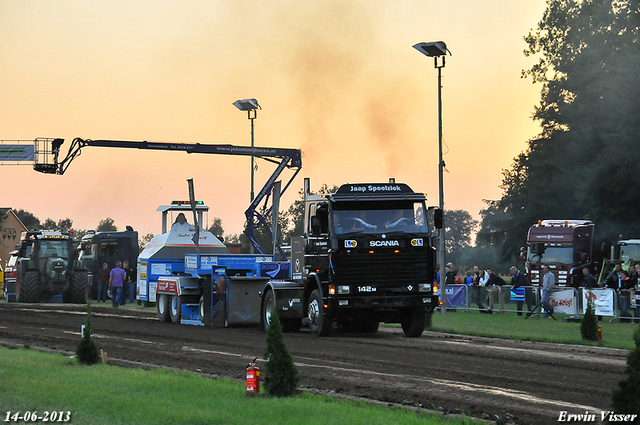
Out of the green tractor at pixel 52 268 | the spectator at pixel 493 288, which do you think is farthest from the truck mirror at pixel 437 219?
the green tractor at pixel 52 268

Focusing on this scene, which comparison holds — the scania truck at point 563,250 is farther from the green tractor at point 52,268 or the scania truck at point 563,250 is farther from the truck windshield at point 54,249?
the truck windshield at point 54,249

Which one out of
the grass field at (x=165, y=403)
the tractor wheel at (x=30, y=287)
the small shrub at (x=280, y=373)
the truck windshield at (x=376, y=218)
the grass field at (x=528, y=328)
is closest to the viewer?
the grass field at (x=165, y=403)

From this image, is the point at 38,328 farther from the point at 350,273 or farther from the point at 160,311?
the point at 350,273

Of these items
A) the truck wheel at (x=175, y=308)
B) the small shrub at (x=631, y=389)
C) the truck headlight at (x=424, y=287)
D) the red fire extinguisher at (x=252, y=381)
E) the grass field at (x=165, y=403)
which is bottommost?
the grass field at (x=165, y=403)

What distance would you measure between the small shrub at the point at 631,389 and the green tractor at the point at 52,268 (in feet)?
107

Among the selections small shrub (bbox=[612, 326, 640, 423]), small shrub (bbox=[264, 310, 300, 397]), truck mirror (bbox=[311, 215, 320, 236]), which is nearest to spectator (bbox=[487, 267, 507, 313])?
truck mirror (bbox=[311, 215, 320, 236])

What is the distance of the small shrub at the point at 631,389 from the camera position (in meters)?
6.64

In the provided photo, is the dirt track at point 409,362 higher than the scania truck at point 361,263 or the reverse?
the reverse

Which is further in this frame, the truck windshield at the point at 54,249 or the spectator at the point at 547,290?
the truck windshield at the point at 54,249

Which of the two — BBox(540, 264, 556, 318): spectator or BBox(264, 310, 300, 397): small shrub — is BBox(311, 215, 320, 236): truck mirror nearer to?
BBox(264, 310, 300, 397): small shrub

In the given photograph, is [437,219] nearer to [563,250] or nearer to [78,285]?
[78,285]

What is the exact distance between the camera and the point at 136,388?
10984 mm

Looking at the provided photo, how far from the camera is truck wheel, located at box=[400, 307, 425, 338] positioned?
20500 mm

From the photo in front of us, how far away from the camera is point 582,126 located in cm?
5291
